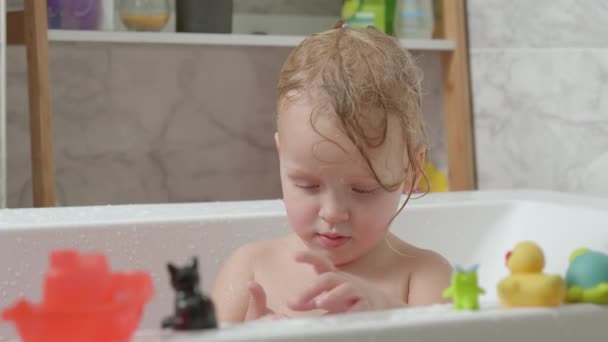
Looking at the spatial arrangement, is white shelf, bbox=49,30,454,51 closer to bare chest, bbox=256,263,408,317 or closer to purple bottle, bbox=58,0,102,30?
purple bottle, bbox=58,0,102,30

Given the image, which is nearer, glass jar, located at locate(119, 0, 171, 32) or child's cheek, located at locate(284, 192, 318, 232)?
child's cheek, located at locate(284, 192, 318, 232)

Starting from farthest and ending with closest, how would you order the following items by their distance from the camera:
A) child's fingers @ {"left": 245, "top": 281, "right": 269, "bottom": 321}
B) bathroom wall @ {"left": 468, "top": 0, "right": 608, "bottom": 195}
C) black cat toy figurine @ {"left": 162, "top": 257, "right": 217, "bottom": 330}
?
bathroom wall @ {"left": 468, "top": 0, "right": 608, "bottom": 195}
child's fingers @ {"left": 245, "top": 281, "right": 269, "bottom": 321}
black cat toy figurine @ {"left": 162, "top": 257, "right": 217, "bottom": 330}

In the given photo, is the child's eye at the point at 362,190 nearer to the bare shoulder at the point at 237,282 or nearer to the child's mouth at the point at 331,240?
the child's mouth at the point at 331,240

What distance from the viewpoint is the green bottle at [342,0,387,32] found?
85.1 inches

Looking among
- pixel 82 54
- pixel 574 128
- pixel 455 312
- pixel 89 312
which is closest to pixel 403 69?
pixel 455 312

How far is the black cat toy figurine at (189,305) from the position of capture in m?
0.68

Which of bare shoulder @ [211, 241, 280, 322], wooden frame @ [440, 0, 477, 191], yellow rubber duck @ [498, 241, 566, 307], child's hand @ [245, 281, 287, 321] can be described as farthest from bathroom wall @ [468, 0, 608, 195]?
yellow rubber duck @ [498, 241, 566, 307]

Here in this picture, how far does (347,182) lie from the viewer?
1.08 metres

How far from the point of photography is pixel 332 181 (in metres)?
1.08

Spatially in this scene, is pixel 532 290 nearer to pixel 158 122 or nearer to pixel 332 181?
pixel 332 181

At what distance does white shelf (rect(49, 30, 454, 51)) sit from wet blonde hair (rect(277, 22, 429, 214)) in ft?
2.74

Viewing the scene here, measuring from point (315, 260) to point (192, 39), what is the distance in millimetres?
1170

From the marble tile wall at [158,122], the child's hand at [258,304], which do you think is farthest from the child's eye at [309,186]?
the marble tile wall at [158,122]

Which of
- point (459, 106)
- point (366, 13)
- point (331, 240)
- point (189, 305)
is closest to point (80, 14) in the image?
point (366, 13)
